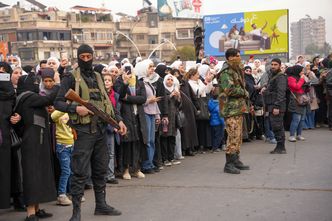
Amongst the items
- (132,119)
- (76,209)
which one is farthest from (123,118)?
(76,209)

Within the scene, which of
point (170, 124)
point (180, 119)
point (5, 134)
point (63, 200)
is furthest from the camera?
point (180, 119)

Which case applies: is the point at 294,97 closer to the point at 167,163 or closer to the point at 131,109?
the point at 167,163

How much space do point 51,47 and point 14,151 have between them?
7782 centimetres

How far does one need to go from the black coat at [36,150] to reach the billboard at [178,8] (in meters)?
59.3

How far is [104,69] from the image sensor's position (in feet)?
28.0

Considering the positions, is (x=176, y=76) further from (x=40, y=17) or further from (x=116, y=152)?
(x=40, y=17)

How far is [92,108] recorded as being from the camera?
588 cm

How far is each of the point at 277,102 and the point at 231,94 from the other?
7.45ft

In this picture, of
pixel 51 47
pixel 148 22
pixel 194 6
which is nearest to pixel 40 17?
pixel 51 47

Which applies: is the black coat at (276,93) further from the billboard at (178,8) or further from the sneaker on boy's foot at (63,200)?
the billboard at (178,8)

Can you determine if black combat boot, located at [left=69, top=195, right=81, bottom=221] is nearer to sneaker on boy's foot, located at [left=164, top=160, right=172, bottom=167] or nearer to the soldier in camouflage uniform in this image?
the soldier in camouflage uniform

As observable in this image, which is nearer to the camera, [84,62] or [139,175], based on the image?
[84,62]

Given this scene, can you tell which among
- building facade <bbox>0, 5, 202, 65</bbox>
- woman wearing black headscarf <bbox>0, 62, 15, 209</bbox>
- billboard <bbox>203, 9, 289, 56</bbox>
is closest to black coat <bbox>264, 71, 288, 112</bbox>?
woman wearing black headscarf <bbox>0, 62, 15, 209</bbox>

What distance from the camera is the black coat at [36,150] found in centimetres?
600
